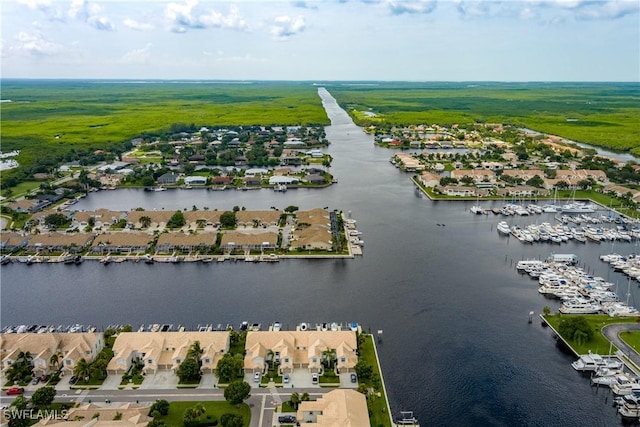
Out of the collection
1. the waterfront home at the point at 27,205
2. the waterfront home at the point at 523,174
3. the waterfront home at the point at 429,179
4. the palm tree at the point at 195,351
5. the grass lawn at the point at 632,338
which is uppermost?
the waterfront home at the point at 523,174

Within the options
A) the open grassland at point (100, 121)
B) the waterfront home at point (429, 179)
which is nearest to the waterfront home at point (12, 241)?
the open grassland at point (100, 121)

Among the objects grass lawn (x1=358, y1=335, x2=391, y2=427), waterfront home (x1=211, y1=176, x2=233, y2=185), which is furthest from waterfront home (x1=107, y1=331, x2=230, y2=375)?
waterfront home (x1=211, y1=176, x2=233, y2=185)

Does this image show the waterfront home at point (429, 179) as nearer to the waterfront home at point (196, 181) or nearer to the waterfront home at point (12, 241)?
the waterfront home at point (196, 181)

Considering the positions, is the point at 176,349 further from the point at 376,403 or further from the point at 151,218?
the point at 151,218

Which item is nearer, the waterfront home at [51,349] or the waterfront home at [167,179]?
the waterfront home at [51,349]

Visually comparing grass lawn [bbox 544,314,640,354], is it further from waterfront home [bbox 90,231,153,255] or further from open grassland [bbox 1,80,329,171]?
open grassland [bbox 1,80,329,171]

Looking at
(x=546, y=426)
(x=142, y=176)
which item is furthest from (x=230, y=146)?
(x=546, y=426)

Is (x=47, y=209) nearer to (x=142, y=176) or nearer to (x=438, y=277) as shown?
(x=142, y=176)
